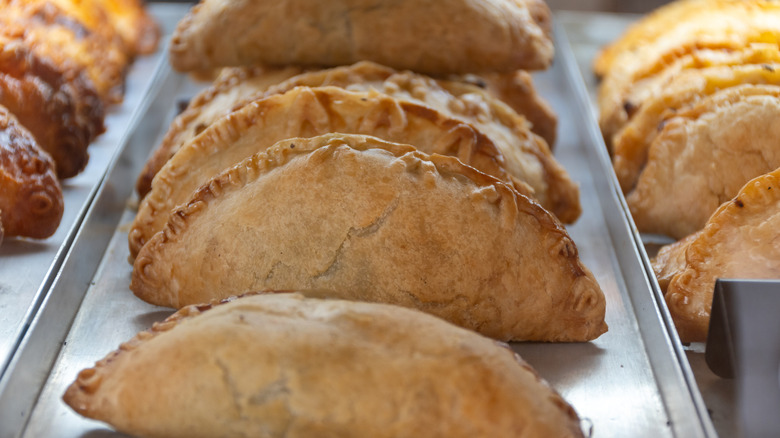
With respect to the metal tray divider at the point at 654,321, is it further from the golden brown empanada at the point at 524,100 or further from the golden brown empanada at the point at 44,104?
the golden brown empanada at the point at 44,104

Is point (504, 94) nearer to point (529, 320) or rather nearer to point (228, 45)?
point (228, 45)

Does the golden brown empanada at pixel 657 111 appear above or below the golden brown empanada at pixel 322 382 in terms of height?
below

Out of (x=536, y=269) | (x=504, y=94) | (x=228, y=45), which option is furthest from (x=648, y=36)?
(x=536, y=269)

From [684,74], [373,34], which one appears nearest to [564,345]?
[373,34]

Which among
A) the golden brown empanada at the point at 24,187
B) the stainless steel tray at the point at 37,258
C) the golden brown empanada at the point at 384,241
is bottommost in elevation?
the stainless steel tray at the point at 37,258

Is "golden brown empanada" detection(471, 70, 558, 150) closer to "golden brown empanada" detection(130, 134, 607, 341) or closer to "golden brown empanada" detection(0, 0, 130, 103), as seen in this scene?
"golden brown empanada" detection(130, 134, 607, 341)

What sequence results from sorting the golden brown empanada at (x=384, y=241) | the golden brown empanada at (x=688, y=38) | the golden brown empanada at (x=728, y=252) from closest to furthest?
the golden brown empanada at (x=384, y=241) < the golden brown empanada at (x=728, y=252) < the golden brown empanada at (x=688, y=38)

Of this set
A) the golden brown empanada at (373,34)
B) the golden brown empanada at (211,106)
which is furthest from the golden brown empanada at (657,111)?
the golden brown empanada at (211,106)

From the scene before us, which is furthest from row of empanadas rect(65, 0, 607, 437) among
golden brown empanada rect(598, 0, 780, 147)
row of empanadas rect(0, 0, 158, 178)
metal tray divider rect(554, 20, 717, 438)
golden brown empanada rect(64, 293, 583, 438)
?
golden brown empanada rect(598, 0, 780, 147)
